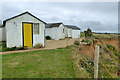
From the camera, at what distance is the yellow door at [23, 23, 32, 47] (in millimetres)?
9562

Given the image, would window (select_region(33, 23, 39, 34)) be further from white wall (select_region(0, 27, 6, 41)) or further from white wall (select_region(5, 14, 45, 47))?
white wall (select_region(0, 27, 6, 41))

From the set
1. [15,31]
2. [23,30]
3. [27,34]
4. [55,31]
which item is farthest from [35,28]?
[55,31]

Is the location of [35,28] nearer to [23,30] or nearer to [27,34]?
[27,34]

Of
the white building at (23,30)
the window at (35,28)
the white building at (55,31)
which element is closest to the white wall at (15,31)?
the white building at (23,30)

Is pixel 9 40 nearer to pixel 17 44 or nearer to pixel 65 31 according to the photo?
pixel 17 44

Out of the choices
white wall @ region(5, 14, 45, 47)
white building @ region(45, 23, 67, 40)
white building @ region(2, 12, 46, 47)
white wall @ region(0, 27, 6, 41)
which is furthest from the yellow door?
white building @ region(45, 23, 67, 40)

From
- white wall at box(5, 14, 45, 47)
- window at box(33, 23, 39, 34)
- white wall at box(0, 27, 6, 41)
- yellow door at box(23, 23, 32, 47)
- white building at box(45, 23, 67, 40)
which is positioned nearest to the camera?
white wall at box(5, 14, 45, 47)

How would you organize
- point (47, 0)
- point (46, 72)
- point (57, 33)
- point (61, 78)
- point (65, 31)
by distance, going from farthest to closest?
1. point (65, 31)
2. point (57, 33)
3. point (47, 0)
4. point (46, 72)
5. point (61, 78)

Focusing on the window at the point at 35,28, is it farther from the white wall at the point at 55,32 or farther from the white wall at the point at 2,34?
the white wall at the point at 55,32

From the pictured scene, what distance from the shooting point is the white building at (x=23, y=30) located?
29.3 ft

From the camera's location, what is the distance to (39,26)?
34.0 feet

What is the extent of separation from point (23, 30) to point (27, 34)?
0.56 meters

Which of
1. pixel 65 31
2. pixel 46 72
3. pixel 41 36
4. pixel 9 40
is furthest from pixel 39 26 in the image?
pixel 65 31

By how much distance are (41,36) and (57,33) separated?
8157 mm
